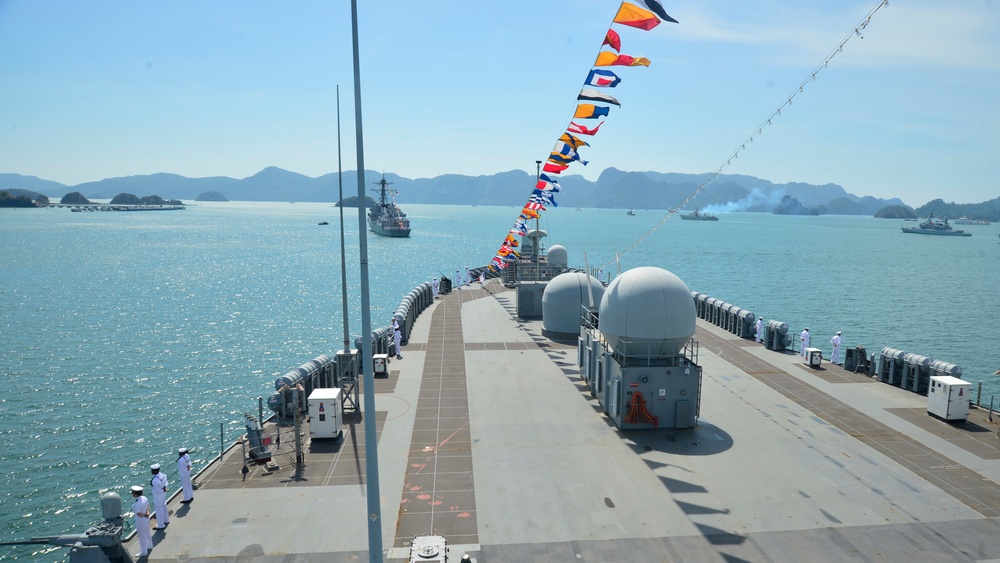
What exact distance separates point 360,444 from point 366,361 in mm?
10028

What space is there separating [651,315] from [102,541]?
14834 millimetres

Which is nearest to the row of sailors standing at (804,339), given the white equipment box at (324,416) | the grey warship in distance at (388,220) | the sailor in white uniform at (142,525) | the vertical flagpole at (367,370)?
the white equipment box at (324,416)

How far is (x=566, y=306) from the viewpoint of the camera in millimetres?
32531

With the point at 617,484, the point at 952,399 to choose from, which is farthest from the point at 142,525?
the point at 952,399

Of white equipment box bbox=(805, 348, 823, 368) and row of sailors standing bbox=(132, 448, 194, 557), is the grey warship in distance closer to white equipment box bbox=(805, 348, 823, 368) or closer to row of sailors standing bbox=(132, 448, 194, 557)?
white equipment box bbox=(805, 348, 823, 368)

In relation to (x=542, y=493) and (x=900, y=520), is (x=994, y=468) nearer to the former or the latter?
(x=900, y=520)

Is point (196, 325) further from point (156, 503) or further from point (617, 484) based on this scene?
point (617, 484)

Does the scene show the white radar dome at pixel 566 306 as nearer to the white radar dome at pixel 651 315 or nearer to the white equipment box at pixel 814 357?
the white equipment box at pixel 814 357

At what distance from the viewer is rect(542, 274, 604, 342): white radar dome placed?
32.5 metres

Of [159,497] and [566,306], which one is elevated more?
[566,306]

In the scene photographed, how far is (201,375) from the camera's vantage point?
33000 millimetres

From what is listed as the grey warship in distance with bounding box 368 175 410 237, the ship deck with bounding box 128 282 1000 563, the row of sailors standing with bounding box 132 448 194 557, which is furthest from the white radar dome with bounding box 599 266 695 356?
the grey warship in distance with bounding box 368 175 410 237

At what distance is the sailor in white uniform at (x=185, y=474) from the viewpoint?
1426cm

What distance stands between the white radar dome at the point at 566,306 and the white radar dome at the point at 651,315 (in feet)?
41.4
